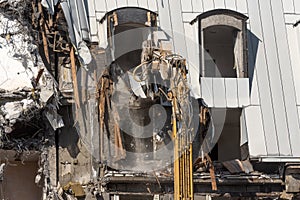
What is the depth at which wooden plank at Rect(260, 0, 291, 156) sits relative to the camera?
1558cm

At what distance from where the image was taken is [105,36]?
1540 cm

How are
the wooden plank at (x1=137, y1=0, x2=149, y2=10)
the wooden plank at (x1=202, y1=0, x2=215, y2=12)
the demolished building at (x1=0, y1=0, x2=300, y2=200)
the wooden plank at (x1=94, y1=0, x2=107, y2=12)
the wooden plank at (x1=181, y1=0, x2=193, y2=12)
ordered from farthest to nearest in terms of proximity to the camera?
the wooden plank at (x1=202, y1=0, x2=215, y2=12) < the wooden plank at (x1=181, y1=0, x2=193, y2=12) < the wooden plank at (x1=137, y1=0, x2=149, y2=10) < the wooden plank at (x1=94, y1=0, x2=107, y2=12) < the demolished building at (x1=0, y1=0, x2=300, y2=200)

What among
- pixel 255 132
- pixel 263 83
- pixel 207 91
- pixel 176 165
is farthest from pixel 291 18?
pixel 176 165

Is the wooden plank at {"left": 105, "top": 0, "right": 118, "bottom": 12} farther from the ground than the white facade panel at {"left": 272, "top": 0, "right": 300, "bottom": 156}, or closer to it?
farther from the ground

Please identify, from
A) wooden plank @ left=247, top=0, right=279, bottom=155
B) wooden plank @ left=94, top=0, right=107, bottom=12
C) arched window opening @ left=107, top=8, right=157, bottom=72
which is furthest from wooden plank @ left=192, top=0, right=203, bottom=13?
wooden plank @ left=94, top=0, right=107, bottom=12

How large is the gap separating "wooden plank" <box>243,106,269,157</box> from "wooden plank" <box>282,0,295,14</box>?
254cm

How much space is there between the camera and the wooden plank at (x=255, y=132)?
15.2 metres

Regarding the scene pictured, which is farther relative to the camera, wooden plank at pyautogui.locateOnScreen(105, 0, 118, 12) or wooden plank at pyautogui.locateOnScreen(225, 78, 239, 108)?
wooden plank at pyautogui.locateOnScreen(105, 0, 118, 12)

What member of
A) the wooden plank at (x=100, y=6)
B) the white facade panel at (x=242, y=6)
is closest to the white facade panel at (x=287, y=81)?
the white facade panel at (x=242, y=6)

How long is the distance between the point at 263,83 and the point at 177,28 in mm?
2152

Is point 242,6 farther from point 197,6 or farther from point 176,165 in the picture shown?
point 176,165

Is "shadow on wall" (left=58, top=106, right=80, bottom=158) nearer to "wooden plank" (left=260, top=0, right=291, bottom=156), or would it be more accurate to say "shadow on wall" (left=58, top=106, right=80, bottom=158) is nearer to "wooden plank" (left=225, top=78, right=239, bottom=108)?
"wooden plank" (left=225, top=78, right=239, bottom=108)

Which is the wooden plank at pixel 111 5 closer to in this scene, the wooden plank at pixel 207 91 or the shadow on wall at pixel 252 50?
the wooden plank at pixel 207 91

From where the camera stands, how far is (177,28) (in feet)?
52.7
